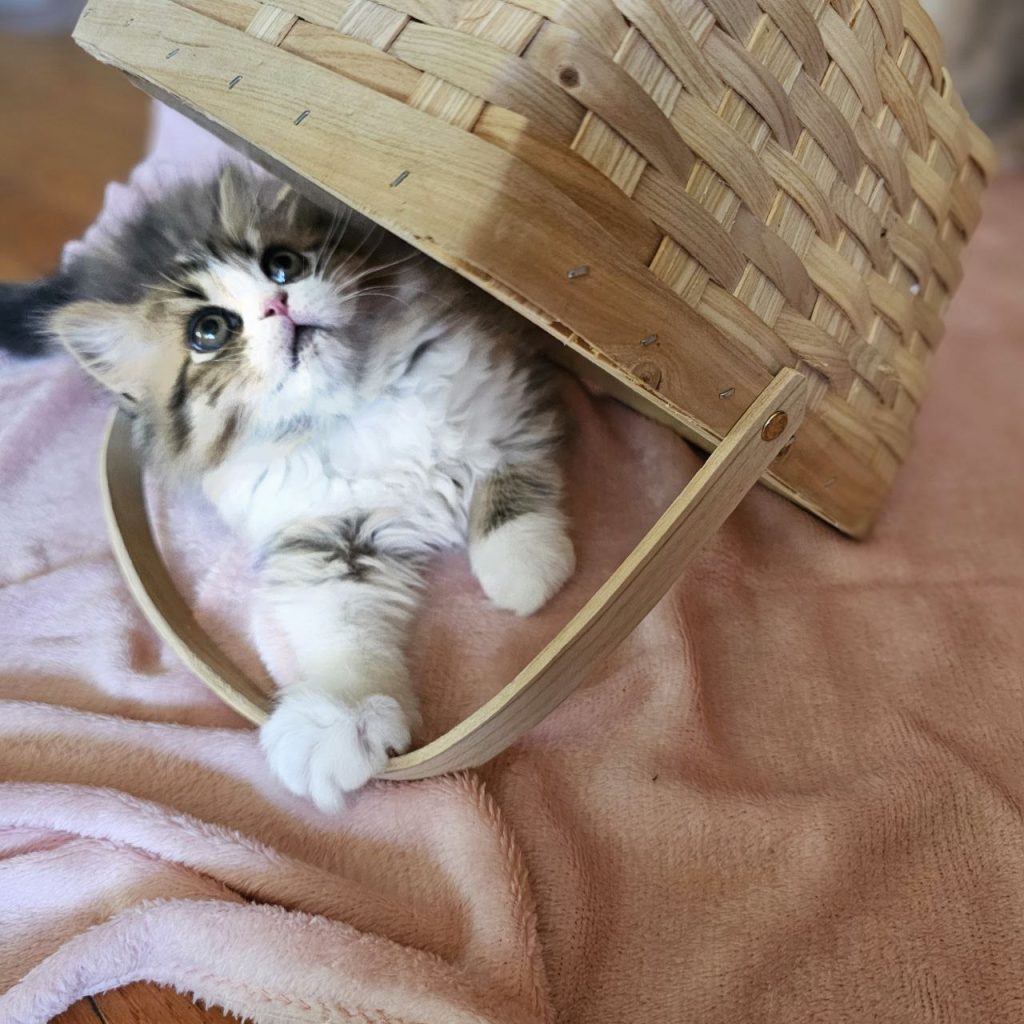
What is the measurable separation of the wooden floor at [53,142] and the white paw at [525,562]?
→ 1157 millimetres

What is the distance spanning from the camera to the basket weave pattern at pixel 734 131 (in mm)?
654

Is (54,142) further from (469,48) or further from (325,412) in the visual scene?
(469,48)

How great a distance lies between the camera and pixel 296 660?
1113 millimetres

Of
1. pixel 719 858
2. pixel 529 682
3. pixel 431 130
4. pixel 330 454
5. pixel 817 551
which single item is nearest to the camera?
pixel 431 130

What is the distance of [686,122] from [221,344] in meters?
0.58

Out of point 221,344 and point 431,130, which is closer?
point 431,130

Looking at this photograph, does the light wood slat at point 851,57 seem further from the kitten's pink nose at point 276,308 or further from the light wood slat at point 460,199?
the kitten's pink nose at point 276,308

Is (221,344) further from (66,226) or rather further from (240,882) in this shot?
(66,226)

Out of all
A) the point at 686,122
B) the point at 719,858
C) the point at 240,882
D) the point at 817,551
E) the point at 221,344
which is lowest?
the point at 240,882

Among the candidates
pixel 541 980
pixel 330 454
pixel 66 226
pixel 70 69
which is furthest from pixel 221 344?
pixel 70 69

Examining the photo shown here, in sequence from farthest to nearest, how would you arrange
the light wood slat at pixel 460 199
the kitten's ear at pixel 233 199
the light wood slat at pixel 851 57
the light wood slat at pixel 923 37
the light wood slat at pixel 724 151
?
the kitten's ear at pixel 233 199 < the light wood slat at pixel 923 37 < the light wood slat at pixel 851 57 < the light wood slat at pixel 724 151 < the light wood slat at pixel 460 199

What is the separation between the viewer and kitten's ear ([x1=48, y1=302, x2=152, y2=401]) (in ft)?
3.55

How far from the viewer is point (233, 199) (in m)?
1.10

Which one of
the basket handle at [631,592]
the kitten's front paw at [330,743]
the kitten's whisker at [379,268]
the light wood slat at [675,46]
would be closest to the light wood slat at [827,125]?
the light wood slat at [675,46]
